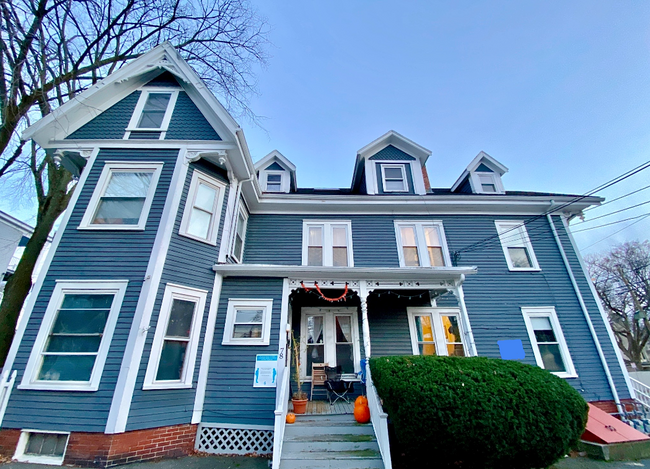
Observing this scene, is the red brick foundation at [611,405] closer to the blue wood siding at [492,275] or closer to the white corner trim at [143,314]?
the blue wood siding at [492,275]

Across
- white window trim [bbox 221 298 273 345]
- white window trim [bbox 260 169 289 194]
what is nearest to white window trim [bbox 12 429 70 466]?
white window trim [bbox 221 298 273 345]

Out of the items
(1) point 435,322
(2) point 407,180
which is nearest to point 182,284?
(1) point 435,322

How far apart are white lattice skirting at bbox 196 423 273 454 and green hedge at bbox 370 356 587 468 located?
9.40 ft

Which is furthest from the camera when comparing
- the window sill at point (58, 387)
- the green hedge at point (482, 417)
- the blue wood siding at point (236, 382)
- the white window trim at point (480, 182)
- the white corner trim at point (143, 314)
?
the white window trim at point (480, 182)

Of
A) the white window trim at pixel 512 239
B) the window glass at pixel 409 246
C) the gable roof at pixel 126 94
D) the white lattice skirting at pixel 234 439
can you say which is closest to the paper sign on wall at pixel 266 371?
the white lattice skirting at pixel 234 439

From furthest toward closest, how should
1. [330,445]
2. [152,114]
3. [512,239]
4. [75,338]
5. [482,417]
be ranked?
[512,239] < [152,114] < [75,338] < [330,445] < [482,417]

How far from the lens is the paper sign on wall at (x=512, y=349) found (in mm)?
7746

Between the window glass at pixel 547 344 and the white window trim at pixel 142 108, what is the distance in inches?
461

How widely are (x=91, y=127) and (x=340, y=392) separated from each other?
9.38 meters

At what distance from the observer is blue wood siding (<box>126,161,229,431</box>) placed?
5.03 meters

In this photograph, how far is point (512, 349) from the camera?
781cm

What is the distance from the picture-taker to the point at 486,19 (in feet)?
37.8

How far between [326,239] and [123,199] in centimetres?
555

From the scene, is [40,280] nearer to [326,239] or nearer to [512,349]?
[326,239]
